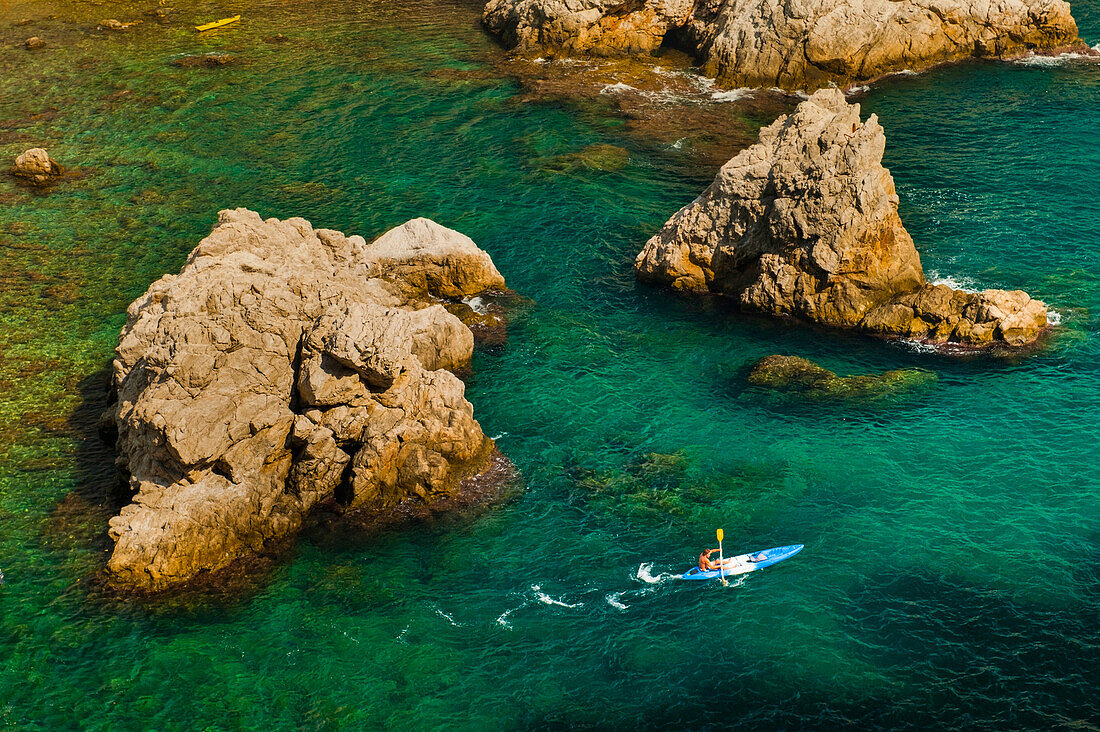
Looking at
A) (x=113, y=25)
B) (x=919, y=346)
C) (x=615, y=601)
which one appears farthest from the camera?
(x=113, y=25)

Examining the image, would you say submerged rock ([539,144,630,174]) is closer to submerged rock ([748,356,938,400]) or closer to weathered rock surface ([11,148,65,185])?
submerged rock ([748,356,938,400])

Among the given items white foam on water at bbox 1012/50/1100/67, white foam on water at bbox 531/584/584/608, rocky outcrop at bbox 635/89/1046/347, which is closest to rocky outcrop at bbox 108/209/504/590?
white foam on water at bbox 531/584/584/608

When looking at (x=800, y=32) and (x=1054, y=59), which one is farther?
(x=1054, y=59)

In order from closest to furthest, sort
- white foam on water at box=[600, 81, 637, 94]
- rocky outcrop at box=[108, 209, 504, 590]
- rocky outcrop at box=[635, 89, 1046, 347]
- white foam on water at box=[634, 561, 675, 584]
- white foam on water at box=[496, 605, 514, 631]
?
white foam on water at box=[496, 605, 514, 631], white foam on water at box=[634, 561, 675, 584], rocky outcrop at box=[108, 209, 504, 590], rocky outcrop at box=[635, 89, 1046, 347], white foam on water at box=[600, 81, 637, 94]

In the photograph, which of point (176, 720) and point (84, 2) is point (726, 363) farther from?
point (84, 2)

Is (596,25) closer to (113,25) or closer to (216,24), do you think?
(216,24)

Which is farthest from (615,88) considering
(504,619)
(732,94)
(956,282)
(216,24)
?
(504,619)

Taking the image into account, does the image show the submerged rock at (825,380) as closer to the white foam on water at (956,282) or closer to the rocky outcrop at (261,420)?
the white foam on water at (956,282)
